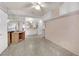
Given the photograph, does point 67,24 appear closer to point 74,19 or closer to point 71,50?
point 74,19

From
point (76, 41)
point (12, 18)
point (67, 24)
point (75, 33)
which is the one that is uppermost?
point (12, 18)

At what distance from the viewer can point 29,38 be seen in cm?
641

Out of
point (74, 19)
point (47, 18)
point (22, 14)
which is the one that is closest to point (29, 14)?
point (22, 14)

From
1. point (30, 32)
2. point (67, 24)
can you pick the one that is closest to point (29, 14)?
point (30, 32)

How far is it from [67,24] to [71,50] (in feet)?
3.55

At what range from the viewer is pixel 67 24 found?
14.6 feet

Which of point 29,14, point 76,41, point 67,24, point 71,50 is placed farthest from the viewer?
point 29,14

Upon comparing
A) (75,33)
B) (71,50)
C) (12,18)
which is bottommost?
(71,50)

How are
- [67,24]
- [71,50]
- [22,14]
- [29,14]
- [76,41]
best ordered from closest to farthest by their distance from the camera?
[76,41]
[71,50]
[67,24]
[22,14]
[29,14]

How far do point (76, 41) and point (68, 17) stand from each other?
1.09 m

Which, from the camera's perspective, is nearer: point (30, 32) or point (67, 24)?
point (67, 24)

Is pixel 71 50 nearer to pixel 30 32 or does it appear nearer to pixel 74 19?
pixel 74 19

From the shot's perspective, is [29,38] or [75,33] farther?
[29,38]

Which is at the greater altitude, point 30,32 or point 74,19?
point 74,19
